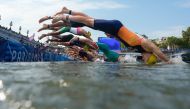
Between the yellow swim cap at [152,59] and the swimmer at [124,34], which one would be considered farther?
the yellow swim cap at [152,59]

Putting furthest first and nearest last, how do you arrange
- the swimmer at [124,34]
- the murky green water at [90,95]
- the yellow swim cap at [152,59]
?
the yellow swim cap at [152,59]
the swimmer at [124,34]
the murky green water at [90,95]

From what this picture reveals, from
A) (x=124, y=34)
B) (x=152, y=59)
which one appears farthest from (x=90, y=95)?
(x=124, y=34)

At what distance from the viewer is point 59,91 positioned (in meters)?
3.01

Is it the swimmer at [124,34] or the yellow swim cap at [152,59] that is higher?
the swimmer at [124,34]

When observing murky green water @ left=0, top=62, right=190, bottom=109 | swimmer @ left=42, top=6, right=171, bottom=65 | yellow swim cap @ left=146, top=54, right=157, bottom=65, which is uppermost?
swimmer @ left=42, top=6, right=171, bottom=65

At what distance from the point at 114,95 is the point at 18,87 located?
99cm

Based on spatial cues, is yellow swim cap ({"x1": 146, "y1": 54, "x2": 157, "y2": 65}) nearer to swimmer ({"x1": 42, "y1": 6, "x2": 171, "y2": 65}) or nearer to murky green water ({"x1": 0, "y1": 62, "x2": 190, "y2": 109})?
swimmer ({"x1": 42, "y1": 6, "x2": 171, "y2": 65})

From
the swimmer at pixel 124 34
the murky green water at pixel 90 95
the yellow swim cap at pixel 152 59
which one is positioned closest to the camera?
the murky green water at pixel 90 95

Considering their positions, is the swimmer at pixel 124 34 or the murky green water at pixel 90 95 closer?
the murky green water at pixel 90 95

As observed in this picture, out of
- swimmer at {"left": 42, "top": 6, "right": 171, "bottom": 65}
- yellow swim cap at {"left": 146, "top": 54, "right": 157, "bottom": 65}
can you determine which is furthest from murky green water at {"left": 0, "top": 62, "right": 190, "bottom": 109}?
yellow swim cap at {"left": 146, "top": 54, "right": 157, "bottom": 65}

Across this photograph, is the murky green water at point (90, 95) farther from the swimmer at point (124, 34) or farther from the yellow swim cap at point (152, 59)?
the yellow swim cap at point (152, 59)

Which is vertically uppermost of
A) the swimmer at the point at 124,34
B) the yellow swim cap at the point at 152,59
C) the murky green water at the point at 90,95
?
the swimmer at the point at 124,34

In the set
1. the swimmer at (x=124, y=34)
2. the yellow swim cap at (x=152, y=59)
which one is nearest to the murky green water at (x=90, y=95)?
the swimmer at (x=124, y=34)

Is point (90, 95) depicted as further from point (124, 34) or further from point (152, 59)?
point (124, 34)
